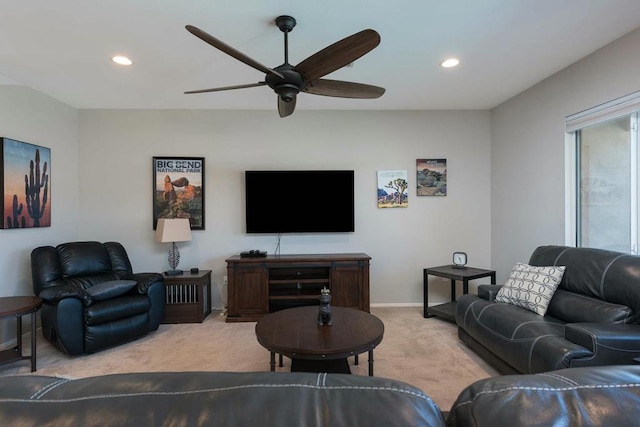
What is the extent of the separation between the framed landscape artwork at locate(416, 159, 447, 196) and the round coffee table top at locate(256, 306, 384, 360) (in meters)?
2.37

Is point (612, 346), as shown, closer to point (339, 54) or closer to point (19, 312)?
point (339, 54)

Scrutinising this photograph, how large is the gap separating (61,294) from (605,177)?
5.07 metres

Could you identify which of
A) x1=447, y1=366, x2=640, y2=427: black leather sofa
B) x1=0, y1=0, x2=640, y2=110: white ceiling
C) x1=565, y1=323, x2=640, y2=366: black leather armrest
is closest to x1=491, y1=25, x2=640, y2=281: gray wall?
x1=0, y1=0, x2=640, y2=110: white ceiling

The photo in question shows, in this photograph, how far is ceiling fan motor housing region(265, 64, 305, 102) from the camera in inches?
76.7

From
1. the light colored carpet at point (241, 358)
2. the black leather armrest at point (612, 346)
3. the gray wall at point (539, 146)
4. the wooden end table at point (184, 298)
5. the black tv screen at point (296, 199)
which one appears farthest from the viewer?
the black tv screen at point (296, 199)

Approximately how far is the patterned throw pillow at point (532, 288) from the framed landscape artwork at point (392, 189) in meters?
1.78

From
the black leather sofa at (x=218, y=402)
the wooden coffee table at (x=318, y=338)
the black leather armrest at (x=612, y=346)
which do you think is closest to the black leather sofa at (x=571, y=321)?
the black leather armrest at (x=612, y=346)

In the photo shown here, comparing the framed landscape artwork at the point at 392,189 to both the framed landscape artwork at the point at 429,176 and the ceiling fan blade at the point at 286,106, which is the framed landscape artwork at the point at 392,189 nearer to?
the framed landscape artwork at the point at 429,176

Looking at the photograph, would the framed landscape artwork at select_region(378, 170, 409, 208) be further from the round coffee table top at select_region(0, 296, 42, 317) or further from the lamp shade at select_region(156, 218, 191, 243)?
the round coffee table top at select_region(0, 296, 42, 317)

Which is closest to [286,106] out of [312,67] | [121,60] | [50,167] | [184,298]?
[312,67]

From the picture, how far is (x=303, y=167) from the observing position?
4238 millimetres

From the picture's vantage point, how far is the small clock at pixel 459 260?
12.9 feet

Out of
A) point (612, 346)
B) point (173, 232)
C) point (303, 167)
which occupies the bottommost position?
point (612, 346)

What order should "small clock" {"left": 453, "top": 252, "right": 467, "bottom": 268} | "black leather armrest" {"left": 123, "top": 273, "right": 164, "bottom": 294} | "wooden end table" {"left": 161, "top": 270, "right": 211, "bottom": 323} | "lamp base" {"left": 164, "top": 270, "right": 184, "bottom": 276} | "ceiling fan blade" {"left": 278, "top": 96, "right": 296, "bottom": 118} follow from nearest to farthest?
"ceiling fan blade" {"left": 278, "top": 96, "right": 296, "bottom": 118}
"black leather armrest" {"left": 123, "top": 273, "right": 164, "bottom": 294}
"wooden end table" {"left": 161, "top": 270, "right": 211, "bottom": 323}
"lamp base" {"left": 164, "top": 270, "right": 184, "bottom": 276}
"small clock" {"left": 453, "top": 252, "right": 467, "bottom": 268}
